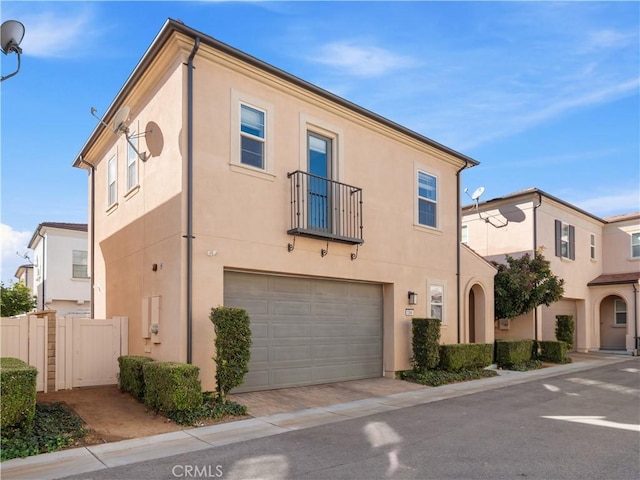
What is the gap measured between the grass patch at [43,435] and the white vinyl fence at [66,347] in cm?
202

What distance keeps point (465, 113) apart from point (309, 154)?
5.27 metres

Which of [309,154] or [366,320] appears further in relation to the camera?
[366,320]

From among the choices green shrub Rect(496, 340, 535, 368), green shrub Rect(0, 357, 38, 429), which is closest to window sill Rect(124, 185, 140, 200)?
green shrub Rect(0, 357, 38, 429)

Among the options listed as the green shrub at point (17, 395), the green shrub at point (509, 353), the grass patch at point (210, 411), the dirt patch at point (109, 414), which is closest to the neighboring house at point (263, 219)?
the grass patch at point (210, 411)

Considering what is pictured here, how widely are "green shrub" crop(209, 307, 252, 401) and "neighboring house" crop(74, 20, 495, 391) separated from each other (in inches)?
26.0

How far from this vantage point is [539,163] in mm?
19625

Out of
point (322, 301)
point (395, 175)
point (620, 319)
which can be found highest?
point (395, 175)

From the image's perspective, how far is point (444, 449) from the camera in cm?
644

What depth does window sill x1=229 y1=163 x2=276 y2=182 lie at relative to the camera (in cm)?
962

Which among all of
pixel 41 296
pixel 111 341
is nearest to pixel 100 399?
pixel 111 341

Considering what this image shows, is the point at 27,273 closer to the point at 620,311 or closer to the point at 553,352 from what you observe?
the point at 553,352

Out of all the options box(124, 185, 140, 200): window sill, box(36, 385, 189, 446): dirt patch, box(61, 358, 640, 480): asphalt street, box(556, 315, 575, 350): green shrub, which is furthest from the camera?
box(556, 315, 575, 350): green shrub

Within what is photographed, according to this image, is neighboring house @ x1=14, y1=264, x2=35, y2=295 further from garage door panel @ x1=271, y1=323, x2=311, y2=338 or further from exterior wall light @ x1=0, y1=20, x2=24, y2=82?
exterior wall light @ x1=0, y1=20, x2=24, y2=82

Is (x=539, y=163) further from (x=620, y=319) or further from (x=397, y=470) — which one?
(x=397, y=470)
